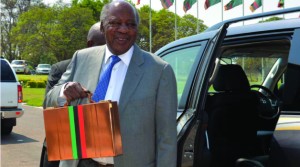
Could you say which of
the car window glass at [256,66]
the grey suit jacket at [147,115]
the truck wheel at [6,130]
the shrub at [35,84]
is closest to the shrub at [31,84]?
the shrub at [35,84]

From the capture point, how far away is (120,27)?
2053 mm

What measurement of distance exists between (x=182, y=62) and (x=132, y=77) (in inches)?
43.1

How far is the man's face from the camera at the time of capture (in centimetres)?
206

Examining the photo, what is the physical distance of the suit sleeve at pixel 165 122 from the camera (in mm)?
2027

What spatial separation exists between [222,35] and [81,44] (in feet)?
159

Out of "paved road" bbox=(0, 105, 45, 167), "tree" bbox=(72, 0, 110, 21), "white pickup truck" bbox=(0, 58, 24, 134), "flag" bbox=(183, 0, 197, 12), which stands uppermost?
"tree" bbox=(72, 0, 110, 21)

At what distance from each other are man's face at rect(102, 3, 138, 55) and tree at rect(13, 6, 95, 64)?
47489mm

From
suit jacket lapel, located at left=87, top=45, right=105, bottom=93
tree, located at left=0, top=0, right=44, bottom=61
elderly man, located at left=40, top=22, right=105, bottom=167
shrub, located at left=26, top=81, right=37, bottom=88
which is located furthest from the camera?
tree, located at left=0, top=0, right=44, bottom=61

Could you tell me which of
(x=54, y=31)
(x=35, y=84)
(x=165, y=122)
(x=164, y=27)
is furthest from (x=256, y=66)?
(x=164, y=27)

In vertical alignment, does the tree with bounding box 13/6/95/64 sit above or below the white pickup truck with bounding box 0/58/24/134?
above

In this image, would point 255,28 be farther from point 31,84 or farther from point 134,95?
point 31,84

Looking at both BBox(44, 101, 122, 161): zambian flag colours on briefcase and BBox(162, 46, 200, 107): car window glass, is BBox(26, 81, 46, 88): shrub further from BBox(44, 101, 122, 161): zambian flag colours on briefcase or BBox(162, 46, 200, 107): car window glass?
BBox(44, 101, 122, 161): zambian flag colours on briefcase

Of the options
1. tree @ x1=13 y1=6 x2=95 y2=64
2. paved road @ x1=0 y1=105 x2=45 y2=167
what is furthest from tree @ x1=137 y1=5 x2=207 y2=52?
paved road @ x1=0 y1=105 x2=45 y2=167

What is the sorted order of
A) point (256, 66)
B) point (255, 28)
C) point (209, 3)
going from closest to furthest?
point (255, 28) → point (256, 66) → point (209, 3)
